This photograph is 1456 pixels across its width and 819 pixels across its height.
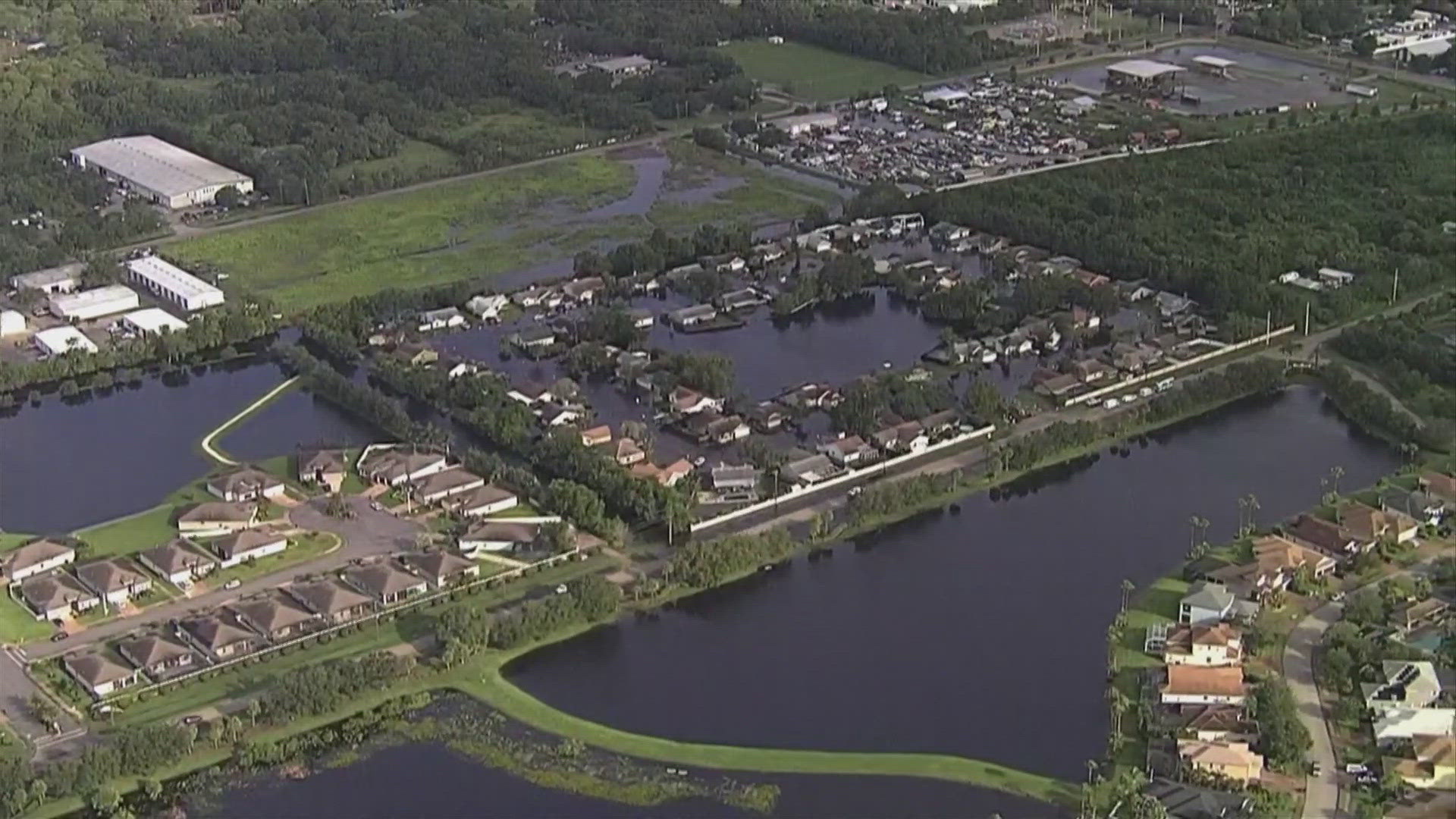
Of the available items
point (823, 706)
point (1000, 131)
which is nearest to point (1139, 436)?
point (823, 706)

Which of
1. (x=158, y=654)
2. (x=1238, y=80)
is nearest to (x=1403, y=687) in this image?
(x=158, y=654)

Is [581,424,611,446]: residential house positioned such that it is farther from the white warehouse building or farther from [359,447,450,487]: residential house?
the white warehouse building

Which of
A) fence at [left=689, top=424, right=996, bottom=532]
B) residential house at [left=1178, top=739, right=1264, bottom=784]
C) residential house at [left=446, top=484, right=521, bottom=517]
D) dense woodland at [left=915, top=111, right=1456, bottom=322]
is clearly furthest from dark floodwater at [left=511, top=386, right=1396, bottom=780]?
dense woodland at [left=915, top=111, right=1456, bottom=322]

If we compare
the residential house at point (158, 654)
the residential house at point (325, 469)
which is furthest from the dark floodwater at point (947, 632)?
the residential house at point (325, 469)

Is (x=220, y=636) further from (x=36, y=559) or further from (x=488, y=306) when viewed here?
(x=488, y=306)

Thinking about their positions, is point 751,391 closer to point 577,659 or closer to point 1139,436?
point 1139,436
